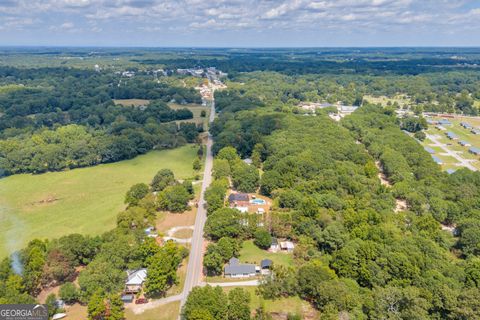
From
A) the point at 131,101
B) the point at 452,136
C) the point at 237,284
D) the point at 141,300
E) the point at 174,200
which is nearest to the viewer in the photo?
the point at 141,300

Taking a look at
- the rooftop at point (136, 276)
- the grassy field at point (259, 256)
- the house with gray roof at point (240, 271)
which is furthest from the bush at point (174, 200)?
the house with gray roof at point (240, 271)

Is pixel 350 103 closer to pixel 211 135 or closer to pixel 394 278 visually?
pixel 211 135

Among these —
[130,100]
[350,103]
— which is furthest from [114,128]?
[350,103]

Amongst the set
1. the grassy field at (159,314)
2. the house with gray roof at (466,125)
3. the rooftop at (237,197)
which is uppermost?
the house with gray roof at (466,125)

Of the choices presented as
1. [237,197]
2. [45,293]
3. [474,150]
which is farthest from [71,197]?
[474,150]

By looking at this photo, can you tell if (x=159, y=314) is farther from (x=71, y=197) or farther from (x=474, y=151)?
(x=474, y=151)

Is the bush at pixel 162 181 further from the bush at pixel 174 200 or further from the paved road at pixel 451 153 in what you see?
the paved road at pixel 451 153
